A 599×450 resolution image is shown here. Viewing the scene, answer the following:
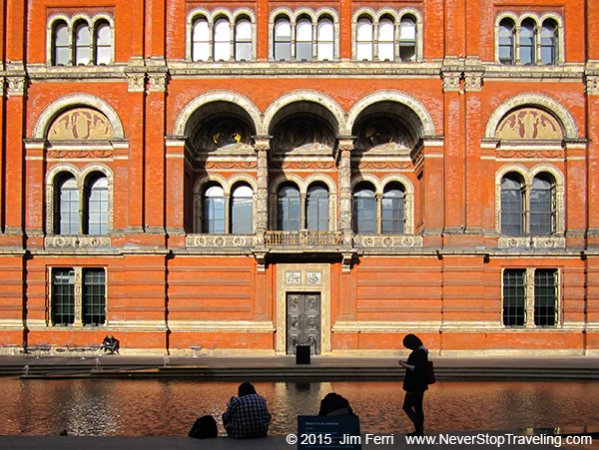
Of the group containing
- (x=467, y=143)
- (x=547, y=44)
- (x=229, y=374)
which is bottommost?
(x=229, y=374)

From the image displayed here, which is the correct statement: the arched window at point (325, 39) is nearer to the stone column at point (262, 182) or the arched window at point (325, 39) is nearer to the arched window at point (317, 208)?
the stone column at point (262, 182)

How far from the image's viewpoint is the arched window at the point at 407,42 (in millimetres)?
36812

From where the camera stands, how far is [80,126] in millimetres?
37000

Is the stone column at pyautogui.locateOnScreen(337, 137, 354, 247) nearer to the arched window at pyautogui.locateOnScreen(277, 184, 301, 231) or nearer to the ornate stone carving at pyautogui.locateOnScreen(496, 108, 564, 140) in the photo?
the arched window at pyautogui.locateOnScreen(277, 184, 301, 231)

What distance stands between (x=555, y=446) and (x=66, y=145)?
28494 mm

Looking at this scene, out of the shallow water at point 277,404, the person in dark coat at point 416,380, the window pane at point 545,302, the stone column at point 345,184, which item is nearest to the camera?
the person in dark coat at point 416,380

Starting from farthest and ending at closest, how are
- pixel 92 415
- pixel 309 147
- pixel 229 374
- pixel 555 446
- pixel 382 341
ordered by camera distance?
1. pixel 309 147
2. pixel 382 341
3. pixel 229 374
4. pixel 92 415
5. pixel 555 446

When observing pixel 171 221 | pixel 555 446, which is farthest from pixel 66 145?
pixel 555 446

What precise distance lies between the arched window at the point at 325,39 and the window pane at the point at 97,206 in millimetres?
11807

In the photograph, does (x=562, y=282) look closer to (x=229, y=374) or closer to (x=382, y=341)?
(x=382, y=341)

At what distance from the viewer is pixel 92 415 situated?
64.0ft

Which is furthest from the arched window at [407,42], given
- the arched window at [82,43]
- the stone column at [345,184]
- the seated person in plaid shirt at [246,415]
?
the seated person in plaid shirt at [246,415]

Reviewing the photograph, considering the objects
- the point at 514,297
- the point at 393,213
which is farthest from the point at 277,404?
the point at 393,213

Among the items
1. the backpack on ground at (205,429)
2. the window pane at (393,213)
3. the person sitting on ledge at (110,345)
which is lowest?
the person sitting on ledge at (110,345)
